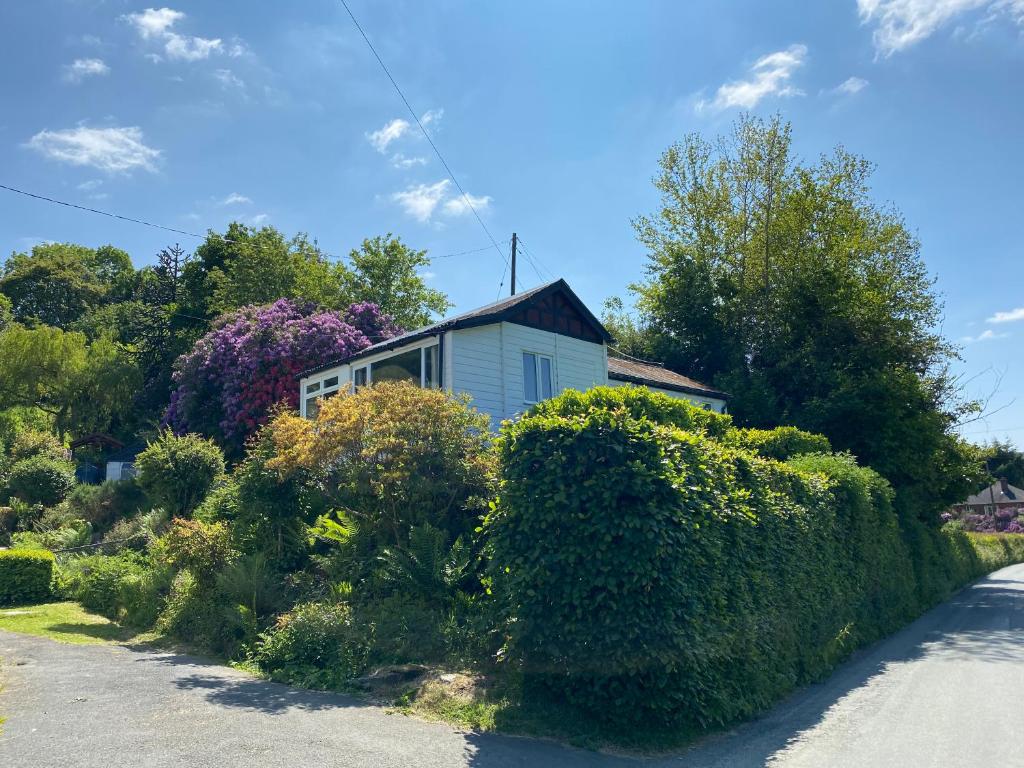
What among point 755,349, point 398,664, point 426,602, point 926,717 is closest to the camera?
point 926,717

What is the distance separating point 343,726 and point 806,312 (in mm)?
23852

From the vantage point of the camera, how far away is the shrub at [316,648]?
8688mm

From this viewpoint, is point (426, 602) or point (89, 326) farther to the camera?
point (89, 326)

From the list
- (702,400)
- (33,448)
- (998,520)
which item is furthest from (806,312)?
(998,520)

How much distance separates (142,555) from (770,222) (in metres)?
25.0

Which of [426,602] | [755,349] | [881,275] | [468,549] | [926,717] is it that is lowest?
[926,717]

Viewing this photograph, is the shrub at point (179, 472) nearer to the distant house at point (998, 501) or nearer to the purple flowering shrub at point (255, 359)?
the purple flowering shrub at point (255, 359)

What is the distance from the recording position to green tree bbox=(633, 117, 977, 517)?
2289 cm

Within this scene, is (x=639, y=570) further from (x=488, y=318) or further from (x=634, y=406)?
(x=488, y=318)

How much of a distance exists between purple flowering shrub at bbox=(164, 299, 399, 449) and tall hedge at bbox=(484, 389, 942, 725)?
17.6 meters

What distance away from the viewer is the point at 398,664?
28.6 feet

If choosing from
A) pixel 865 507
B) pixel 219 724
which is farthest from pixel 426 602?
pixel 865 507

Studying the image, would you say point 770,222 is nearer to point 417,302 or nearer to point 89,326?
point 417,302

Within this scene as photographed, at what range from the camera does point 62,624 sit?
40.8 feet
